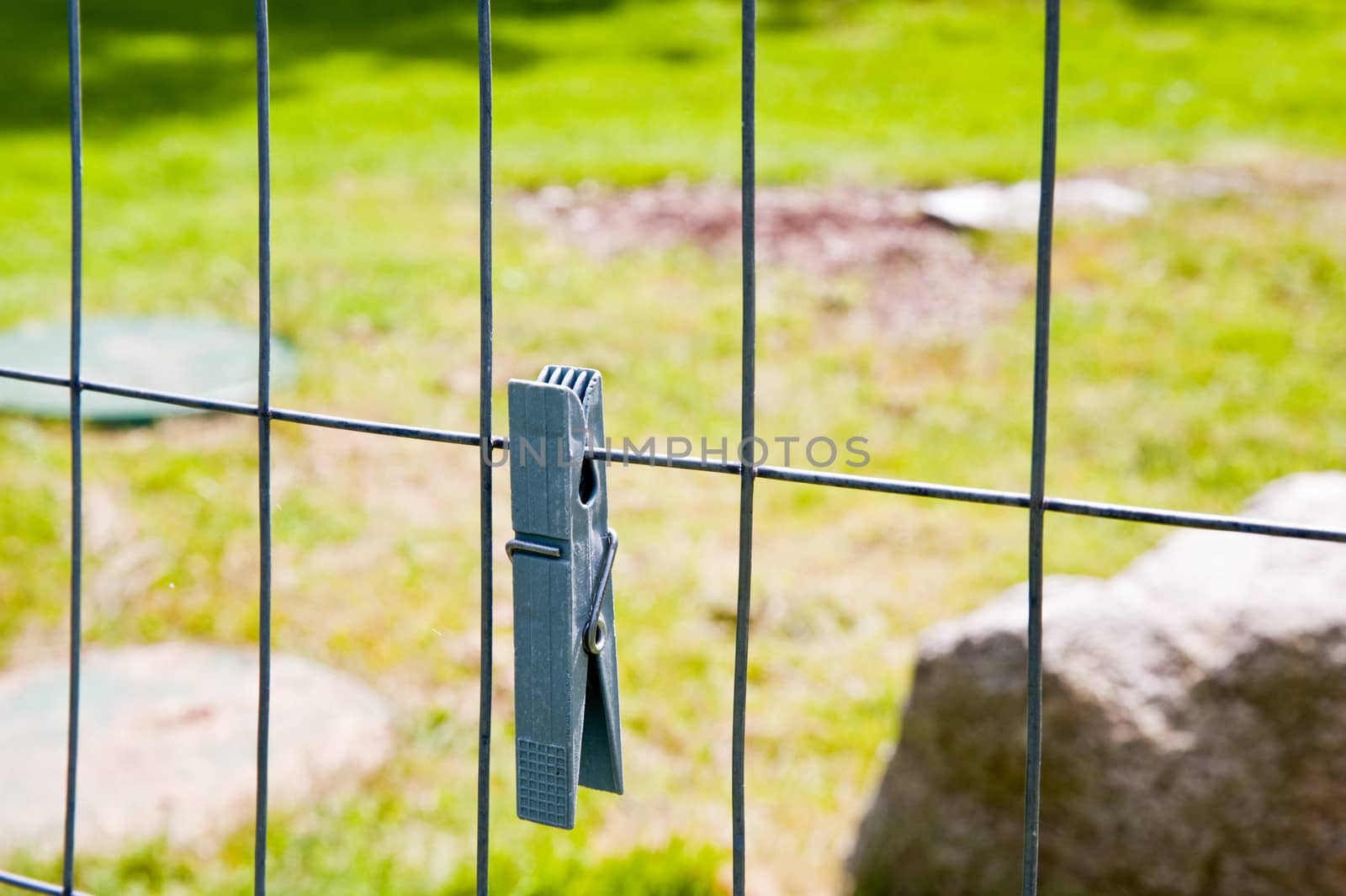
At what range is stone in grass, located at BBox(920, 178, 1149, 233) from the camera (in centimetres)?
598

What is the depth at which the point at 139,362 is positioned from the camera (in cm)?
440

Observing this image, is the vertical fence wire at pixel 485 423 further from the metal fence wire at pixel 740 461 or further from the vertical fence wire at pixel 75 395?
the vertical fence wire at pixel 75 395

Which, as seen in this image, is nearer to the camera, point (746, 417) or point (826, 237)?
point (746, 417)

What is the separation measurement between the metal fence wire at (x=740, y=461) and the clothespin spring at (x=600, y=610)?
7 centimetres

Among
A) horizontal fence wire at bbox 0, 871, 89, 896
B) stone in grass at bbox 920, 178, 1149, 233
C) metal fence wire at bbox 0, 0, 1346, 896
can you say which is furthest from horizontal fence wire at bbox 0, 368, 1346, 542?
stone in grass at bbox 920, 178, 1149, 233

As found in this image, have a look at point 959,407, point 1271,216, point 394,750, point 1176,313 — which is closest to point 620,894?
point 394,750

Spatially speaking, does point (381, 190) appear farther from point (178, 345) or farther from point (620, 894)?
point (620, 894)

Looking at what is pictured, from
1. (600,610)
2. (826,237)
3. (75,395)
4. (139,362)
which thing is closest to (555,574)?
(600,610)

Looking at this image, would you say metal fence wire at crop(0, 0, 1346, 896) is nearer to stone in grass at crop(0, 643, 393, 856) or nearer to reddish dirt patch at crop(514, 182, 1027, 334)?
stone in grass at crop(0, 643, 393, 856)

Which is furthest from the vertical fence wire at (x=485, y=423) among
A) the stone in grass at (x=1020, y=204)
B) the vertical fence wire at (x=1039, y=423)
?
the stone in grass at (x=1020, y=204)

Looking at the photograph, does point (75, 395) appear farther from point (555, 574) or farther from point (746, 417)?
point (746, 417)

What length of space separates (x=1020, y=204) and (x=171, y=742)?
15.4 feet

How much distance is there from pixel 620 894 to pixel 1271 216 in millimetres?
4996

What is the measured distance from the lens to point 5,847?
7.43ft
